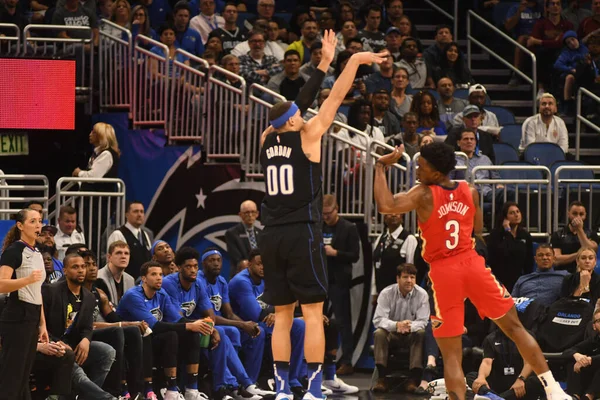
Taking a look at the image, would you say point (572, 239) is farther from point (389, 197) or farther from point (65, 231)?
point (65, 231)

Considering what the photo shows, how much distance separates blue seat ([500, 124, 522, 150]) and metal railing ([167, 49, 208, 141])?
13.8 feet

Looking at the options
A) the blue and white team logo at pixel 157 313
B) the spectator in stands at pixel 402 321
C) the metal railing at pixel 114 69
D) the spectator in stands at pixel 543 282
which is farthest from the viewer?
the metal railing at pixel 114 69

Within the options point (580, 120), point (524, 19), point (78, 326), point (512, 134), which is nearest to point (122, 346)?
point (78, 326)

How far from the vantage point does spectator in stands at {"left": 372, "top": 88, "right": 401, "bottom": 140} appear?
16.1 m

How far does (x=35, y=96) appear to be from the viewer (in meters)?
15.4

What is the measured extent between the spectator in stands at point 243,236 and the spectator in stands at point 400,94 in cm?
299

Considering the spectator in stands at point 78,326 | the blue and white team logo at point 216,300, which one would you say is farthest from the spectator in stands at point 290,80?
the spectator in stands at point 78,326

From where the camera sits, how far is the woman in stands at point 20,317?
34.7 ft

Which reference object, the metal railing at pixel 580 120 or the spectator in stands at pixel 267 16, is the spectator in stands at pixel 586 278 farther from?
the spectator in stands at pixel 267 16

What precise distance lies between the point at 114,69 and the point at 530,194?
5.78 metres

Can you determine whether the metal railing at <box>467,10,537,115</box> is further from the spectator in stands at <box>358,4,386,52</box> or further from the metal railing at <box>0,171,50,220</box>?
the metal railing at <box>0,171,50,220</box>

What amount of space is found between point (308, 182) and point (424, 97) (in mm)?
6614

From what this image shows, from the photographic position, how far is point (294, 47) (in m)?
17.6

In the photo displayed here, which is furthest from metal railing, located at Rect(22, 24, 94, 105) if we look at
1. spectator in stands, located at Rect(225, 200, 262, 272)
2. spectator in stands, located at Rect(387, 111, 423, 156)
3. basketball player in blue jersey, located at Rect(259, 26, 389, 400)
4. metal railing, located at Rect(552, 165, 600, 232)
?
basketball player in blue jersey, located at Rect(259, 26, 389, 400)
